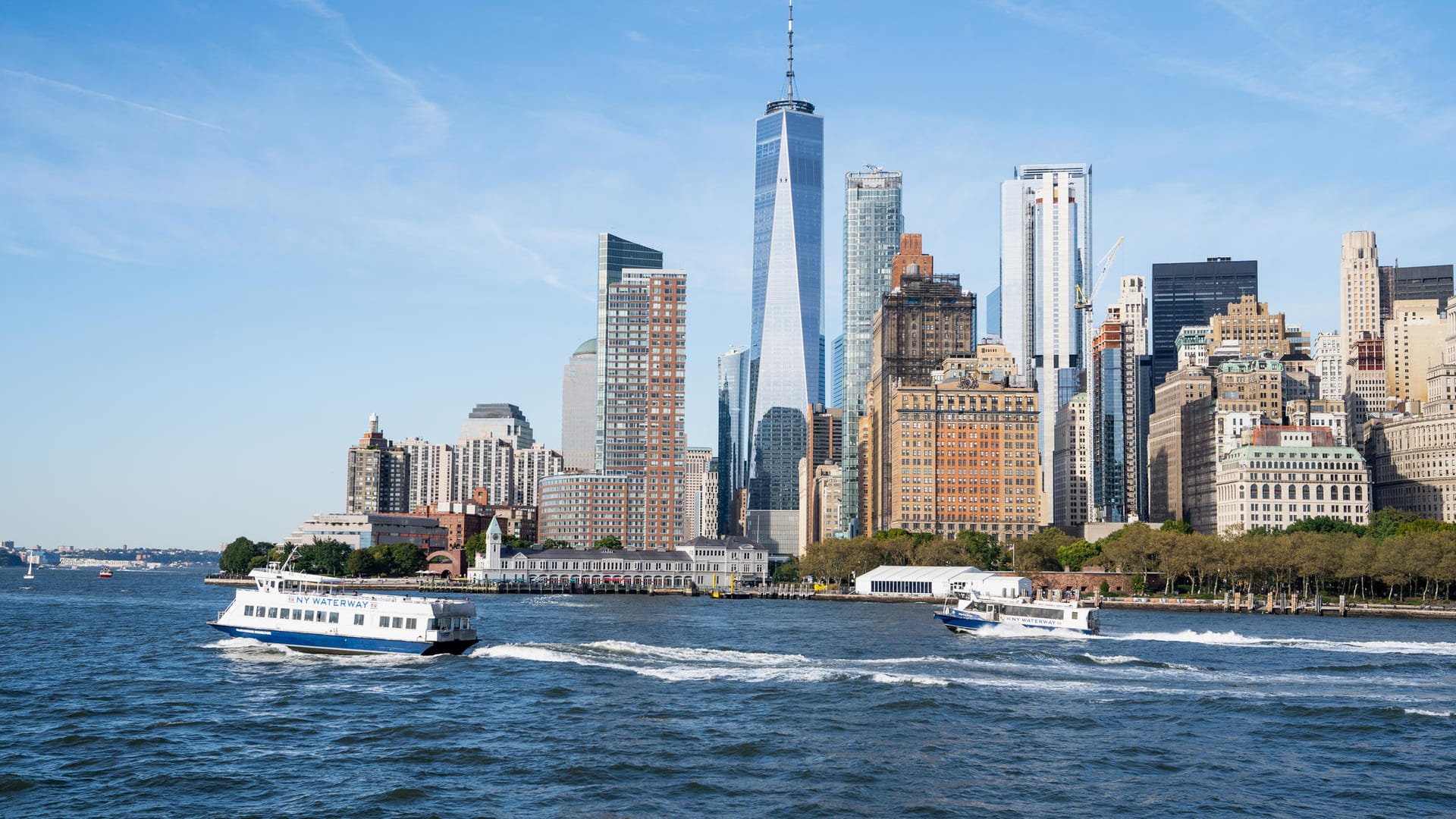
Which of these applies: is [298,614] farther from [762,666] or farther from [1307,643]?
[1307,643]

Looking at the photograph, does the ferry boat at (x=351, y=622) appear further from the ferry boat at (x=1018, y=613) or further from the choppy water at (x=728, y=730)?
the ferry boat at (x=1018, y=613)

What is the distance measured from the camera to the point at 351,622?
107 meters

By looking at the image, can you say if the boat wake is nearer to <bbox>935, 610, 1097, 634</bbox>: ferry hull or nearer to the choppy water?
the choppy water

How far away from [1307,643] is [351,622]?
291ft

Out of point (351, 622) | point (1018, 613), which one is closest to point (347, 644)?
point (351, 622)

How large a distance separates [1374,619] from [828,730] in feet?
458

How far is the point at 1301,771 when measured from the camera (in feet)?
209

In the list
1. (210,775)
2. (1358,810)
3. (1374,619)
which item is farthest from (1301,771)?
(1374,619)

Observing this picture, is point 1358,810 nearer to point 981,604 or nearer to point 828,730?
point 828,730

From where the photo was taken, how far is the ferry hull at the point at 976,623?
138500 millimetres

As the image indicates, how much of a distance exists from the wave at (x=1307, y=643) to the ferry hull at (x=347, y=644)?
66956 millimetres

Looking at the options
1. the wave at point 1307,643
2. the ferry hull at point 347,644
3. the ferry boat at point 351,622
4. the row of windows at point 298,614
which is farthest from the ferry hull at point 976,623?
the row of windows at point 298,614

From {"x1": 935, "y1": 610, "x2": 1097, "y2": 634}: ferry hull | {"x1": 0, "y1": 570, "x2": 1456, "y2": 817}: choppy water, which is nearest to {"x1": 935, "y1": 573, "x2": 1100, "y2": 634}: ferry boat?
{"x1": 935, "y1": 610, "x2": 1097, "y2": 634}: ferry hull

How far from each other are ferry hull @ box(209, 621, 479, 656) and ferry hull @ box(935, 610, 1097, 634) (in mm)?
59046
